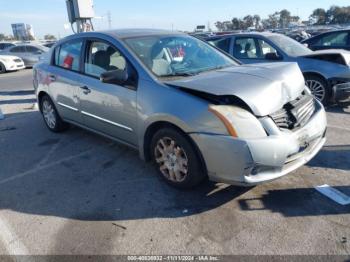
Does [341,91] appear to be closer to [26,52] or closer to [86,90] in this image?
[86,90]

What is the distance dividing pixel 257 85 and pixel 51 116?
3.99m

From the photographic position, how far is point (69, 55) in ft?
16.3

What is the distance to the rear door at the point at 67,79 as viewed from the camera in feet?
15.4

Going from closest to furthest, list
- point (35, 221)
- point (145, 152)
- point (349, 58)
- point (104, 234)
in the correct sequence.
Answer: point (104, 234)
point (35, 221)
point (145, 152)
point (349, 58)

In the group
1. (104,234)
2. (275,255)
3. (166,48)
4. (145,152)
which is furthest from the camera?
(166,48)

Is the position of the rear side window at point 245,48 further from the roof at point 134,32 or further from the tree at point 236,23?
the tree at point 236,23

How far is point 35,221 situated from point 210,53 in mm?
2975

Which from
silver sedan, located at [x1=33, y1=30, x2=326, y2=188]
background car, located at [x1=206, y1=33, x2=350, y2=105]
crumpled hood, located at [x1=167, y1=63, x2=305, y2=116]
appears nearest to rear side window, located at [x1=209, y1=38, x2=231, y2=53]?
background car, located at [x1=206, y1=33, x2=350, y2=105]

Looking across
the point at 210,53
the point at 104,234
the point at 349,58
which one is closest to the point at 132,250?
the point at 104,234

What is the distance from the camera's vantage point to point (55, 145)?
528cm

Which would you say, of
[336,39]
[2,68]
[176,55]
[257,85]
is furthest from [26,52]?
[257,85]

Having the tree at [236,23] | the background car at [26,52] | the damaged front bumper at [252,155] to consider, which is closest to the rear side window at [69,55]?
the damaged front bumper at [252,155]

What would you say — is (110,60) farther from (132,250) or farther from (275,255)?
(275,255)

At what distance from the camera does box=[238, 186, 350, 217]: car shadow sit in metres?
3.09
